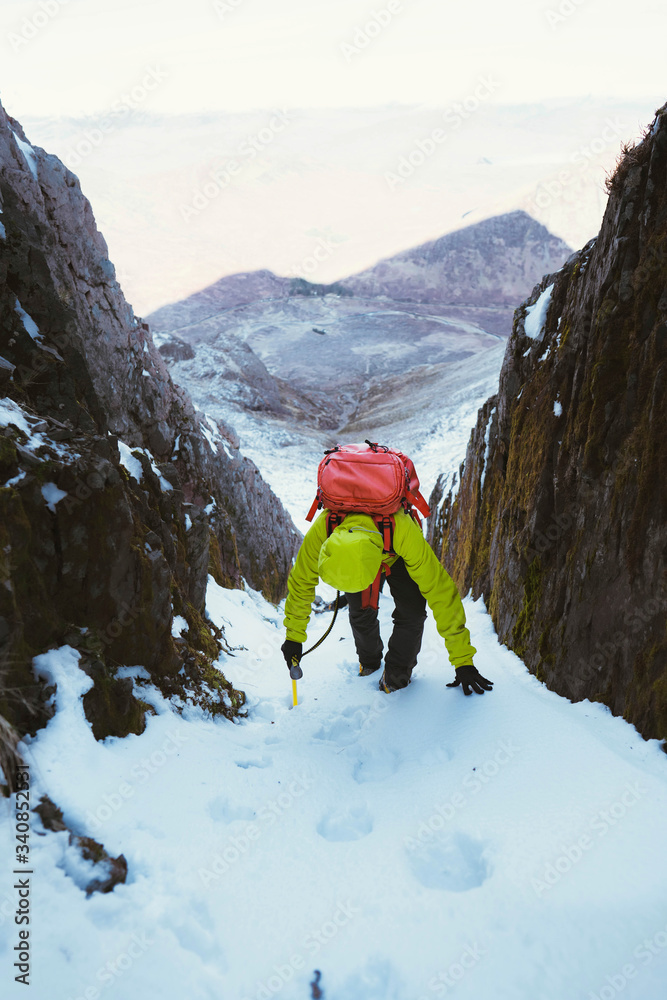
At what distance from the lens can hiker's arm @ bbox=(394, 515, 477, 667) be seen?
3969 mm

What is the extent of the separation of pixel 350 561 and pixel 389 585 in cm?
91

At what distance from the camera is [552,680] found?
4.11 metres

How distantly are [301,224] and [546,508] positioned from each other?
85.5 meters

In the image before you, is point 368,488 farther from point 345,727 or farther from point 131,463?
point 131,463

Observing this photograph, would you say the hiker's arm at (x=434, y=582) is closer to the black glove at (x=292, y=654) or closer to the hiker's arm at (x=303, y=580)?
the hiker's arm at (x=303, y=580)

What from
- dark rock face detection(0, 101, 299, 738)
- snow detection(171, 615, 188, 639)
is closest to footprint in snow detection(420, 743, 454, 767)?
dark rock face detection(0, 101, 299, 738)

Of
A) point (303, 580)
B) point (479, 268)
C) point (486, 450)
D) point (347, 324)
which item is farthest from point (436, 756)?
point (479, 268)

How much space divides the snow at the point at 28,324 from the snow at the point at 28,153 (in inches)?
118

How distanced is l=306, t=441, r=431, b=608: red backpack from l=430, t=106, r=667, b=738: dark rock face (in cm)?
114

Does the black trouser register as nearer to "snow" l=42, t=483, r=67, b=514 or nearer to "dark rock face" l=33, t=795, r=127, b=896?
"snow" l=42, t=483, r=67, b=514

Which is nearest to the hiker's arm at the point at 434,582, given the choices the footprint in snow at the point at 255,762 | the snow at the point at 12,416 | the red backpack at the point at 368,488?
the red backpack at the point at 368,488

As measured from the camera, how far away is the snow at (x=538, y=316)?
5757 millimetres

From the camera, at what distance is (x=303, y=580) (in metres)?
4.27

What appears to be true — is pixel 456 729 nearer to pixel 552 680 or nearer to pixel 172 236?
pixel 552 680
